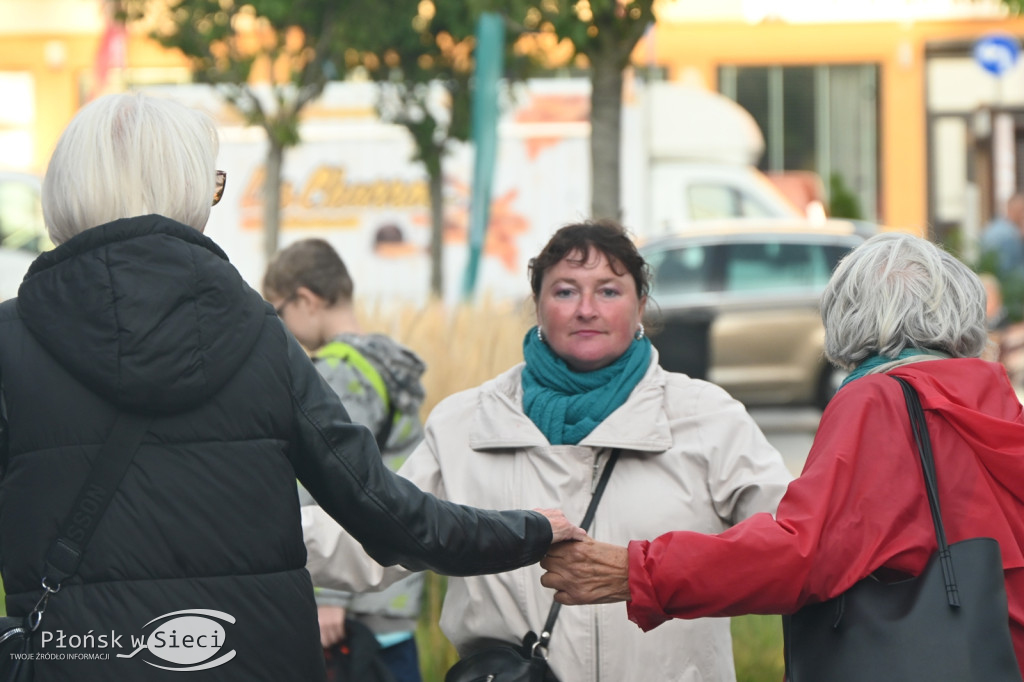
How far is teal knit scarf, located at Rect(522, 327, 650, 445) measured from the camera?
3207 millimetres

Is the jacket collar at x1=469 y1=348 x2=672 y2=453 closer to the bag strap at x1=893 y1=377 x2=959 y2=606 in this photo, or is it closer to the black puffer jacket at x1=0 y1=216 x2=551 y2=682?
the bag strap at x1=893 y1=377 x2=959 y2=606

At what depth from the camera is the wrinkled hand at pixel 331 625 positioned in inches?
146

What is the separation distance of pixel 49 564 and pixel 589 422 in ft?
4.46

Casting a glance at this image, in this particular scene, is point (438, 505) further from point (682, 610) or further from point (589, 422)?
point (589, 422)

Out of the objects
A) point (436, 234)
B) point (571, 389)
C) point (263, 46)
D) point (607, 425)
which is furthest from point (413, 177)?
point (607, 425)

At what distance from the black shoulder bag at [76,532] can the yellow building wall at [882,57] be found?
24.6 m

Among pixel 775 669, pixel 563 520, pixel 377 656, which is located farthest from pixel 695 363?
pixel 563 520

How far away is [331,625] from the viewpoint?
372cm

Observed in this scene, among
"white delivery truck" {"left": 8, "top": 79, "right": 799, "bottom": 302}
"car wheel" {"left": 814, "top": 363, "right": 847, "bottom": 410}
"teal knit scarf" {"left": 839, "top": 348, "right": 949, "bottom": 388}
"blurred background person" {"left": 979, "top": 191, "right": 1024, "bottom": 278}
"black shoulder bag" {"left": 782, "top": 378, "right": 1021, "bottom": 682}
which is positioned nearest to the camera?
"black shoulder bag" {"left": 782, "top": 378, "right": 1021, "bottom": 682}

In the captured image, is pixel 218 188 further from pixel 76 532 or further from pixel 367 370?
pixel 367 370

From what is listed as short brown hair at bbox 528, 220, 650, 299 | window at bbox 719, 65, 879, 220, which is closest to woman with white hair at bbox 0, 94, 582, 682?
short brown hair at bbox 528, 220, 650, 299

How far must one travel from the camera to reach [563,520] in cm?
290

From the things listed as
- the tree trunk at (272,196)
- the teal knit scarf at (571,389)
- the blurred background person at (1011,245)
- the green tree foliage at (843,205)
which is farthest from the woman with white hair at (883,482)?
the green tree foliage at (843,205)

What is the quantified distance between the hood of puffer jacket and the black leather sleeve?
157 mm
